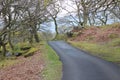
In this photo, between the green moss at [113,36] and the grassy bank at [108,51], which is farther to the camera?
the green moss at [113,36]

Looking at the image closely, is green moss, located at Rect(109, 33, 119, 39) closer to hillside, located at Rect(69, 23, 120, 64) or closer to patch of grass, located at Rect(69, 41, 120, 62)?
hillside, located at Rect(69, 23, 120, 64)

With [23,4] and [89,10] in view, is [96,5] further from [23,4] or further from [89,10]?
[23,4]

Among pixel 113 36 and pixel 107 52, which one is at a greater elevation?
pixel 113 36

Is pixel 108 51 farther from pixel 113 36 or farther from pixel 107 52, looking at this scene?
pixel 113 36

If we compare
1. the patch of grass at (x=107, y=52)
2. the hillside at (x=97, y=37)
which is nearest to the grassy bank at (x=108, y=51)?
the patch of grass at (x=107, y=52)

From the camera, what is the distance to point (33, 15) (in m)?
28.7

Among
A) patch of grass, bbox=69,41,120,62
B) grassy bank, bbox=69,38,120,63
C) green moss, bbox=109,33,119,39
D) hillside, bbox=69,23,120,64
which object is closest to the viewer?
patch of grass, bbox=69,41,120,62

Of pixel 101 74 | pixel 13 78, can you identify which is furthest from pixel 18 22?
pixel 101 74

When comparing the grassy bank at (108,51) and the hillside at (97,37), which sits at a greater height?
the hillside at (97,37)

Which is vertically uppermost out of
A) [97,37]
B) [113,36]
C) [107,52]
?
[113,36]

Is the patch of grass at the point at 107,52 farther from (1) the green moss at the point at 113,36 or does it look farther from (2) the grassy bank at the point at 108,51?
(1) the green moss at the point at 113,36

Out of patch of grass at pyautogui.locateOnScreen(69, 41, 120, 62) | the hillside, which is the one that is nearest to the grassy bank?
patch of grass at pyautogui.locateOnScreen(69, 41, 120, 62)

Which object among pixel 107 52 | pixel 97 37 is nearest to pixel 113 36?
pixel 97 37

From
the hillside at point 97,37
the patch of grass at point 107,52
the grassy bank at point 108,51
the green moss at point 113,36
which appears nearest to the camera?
the patch of grass at point 107,52
